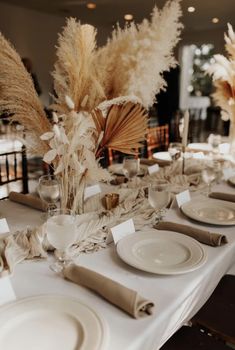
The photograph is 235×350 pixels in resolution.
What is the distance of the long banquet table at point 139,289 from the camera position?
0.74m

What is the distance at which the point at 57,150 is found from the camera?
113 centimetres

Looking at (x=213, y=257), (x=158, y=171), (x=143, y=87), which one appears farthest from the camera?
(x=158, y=171)

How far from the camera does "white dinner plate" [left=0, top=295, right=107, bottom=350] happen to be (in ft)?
2.23

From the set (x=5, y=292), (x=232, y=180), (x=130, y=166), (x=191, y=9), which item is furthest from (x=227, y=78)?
(x=191, y=9)

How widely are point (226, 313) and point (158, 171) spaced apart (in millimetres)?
971

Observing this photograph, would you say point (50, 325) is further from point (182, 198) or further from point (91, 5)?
point (91, 5)

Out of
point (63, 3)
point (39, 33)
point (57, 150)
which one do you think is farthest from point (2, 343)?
point (39, 33)

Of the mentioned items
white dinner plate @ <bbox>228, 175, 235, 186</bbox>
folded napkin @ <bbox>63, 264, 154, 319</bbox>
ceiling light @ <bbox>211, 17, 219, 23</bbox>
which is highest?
ceiling light @ <bbox>211, 17, 219, 23</bbox>

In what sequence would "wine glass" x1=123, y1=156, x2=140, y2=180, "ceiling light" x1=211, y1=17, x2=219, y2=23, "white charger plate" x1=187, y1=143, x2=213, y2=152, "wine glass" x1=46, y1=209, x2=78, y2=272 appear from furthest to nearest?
"ceiling light" x1=211, y1=17, x2=219, y2=23, "white charger plate" x1=187, y1=143, x2=213, y2=152, "wine glass" x1=123, y1=156, x2=140, y2=180, "wine glass" x1=46, y1=209, x2=78, y2=272

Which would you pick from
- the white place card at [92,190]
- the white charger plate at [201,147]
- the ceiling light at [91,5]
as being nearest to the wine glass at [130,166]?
the white place card at [92,190]

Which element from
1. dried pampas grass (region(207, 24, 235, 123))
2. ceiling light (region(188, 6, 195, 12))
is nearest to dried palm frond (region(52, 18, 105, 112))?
dried pampas grass (region(207, 24, 235, 123))

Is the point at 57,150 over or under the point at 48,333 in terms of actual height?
over

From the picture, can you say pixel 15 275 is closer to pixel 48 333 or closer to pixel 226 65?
pixel 48 333

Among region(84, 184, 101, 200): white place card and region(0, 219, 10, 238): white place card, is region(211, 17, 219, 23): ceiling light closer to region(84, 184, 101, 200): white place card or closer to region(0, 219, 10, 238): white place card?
region(84, 184, 101, 200): white place card
